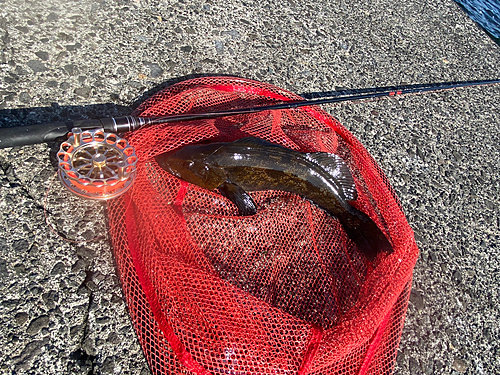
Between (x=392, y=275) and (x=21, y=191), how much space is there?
9.17ft

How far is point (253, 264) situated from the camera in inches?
114

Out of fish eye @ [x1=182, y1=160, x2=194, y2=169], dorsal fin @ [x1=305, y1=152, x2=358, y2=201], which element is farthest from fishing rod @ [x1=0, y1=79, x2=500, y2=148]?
dorsal fin @ [x1=305, y1=152, x2=358, y2=201]

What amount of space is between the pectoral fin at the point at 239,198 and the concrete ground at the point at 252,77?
3.18 ft

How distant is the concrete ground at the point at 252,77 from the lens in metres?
2.43

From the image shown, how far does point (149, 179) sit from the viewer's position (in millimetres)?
2795

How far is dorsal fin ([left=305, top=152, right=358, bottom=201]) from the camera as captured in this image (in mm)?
3154

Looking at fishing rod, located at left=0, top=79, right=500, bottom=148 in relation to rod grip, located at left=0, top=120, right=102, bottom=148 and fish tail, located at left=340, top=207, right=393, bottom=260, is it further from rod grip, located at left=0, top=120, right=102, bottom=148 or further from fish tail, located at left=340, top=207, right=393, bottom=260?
fish tail, located at left=340, top=207, right=393, bottom=260

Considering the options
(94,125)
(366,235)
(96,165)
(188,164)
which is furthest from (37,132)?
(366,235)

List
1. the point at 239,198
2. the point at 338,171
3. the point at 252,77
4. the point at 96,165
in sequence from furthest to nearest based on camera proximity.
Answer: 1. the point at 252,77
2. the point at 338,171
3. the point at 239,198
4. the point at 96,165

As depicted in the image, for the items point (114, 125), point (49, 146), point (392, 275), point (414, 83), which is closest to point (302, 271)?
point (392, 275)

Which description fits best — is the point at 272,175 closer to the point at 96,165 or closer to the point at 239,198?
the point at 239,198

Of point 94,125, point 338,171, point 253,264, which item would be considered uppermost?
point 338,171

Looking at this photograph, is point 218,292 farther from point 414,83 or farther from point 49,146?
point 414,83

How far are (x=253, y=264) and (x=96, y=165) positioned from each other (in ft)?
4.46
